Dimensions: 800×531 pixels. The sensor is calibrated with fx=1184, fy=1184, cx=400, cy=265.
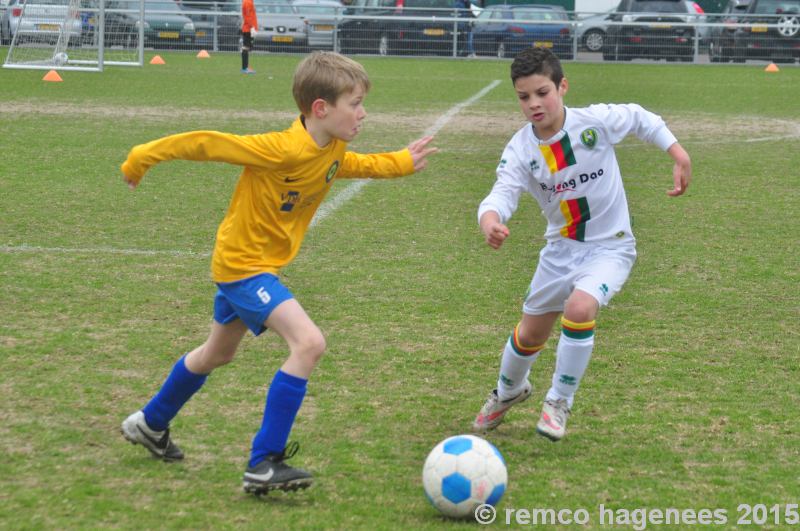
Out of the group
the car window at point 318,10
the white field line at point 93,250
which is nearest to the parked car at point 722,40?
the car window at point 318,10

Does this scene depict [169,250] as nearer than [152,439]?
No

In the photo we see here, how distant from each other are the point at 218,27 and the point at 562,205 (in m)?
24.7

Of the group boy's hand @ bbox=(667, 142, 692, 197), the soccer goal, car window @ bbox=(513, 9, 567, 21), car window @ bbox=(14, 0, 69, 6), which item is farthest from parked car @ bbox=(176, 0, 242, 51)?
boy's hand @ bbox=(667, 142, 692, 197)

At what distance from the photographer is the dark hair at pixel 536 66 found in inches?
185

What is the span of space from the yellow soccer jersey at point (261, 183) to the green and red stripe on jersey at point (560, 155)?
36.1 inches

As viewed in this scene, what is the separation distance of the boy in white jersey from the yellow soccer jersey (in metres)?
0.76

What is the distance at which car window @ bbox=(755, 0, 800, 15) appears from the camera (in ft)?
88.3

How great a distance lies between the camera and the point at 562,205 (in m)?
4.82

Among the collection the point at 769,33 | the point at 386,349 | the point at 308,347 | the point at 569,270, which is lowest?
the point at 386,349

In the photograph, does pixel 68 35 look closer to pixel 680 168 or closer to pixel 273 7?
pixel 273 7

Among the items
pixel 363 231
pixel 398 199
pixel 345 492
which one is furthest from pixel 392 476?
pixel 398 199

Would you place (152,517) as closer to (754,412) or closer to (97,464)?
(97,464)

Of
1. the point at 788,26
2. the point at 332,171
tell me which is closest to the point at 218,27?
the point at 788,26

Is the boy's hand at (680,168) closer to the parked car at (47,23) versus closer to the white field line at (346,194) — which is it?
the white field line at (346,194)
